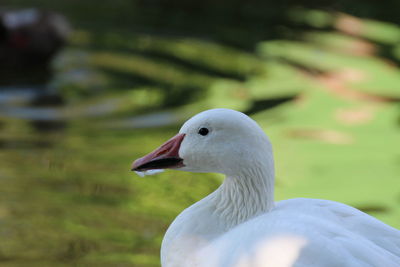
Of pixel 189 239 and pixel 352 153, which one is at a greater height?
pixel 189 239

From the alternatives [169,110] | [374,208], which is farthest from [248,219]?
[169,110]

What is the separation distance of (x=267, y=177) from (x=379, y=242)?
47cm

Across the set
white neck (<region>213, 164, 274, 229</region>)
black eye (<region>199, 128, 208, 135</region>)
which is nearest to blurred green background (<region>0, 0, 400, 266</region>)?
white neck (<region>213, 164, 274, 229</region>)

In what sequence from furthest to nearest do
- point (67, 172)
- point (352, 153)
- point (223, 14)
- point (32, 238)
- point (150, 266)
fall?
point (223, 14) < point (352, 153) < point (67, 172) < point (32, 238) < point (150, 266)

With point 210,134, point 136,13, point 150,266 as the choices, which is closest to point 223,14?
point 136,13

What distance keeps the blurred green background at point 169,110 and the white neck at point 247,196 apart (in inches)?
35.4

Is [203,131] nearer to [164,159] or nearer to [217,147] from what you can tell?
[217,147]

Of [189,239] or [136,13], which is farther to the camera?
[136,13]

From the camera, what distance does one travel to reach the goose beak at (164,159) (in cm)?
306

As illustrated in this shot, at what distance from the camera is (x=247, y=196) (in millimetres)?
3068

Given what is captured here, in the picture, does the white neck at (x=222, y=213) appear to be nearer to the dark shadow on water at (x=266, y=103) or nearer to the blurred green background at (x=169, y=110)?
the blurred green background at (x=169, y=110)

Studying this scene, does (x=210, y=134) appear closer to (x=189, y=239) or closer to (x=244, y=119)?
(x=244, y=119)

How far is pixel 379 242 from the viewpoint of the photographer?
283cm

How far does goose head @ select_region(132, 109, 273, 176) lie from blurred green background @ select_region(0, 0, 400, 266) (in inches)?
36.8
